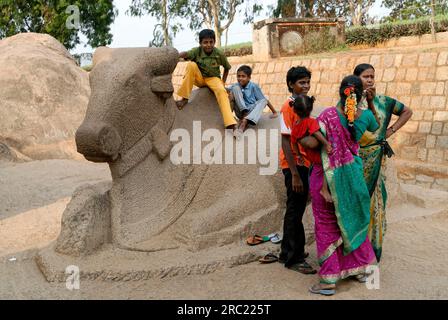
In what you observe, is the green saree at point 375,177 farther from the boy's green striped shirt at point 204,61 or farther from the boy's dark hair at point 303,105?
the boy's green striped shirt at point 204,61

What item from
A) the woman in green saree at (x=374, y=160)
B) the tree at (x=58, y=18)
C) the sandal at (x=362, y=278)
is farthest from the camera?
the tree at (x=58, y=18)

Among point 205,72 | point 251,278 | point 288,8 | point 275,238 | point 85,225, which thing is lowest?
point 251,278

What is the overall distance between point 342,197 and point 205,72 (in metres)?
1.65

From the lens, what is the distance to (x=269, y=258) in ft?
12.3

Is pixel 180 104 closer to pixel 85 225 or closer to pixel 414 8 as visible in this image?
pixel 85 225

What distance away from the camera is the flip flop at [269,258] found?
3.74m

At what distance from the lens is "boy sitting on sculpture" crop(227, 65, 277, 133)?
4.31 meters

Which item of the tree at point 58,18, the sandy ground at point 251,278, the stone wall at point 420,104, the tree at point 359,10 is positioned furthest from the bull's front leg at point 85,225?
the tree at point 359,10

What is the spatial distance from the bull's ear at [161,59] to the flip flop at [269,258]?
152 centimetres

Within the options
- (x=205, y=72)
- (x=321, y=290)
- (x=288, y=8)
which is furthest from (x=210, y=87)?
(x=288, y=8)

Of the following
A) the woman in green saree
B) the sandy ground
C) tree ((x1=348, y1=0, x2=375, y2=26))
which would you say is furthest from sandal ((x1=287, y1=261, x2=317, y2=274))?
tree ((x1=348, y1=0, x2=375, y2=26))

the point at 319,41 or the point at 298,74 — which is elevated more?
the point at 319,41

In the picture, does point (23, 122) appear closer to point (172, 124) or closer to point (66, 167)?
point (66, 167)

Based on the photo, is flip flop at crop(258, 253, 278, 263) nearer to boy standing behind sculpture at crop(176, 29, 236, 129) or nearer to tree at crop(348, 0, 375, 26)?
boy standing behind sculpture at crop(176, 29, 236, 129)
